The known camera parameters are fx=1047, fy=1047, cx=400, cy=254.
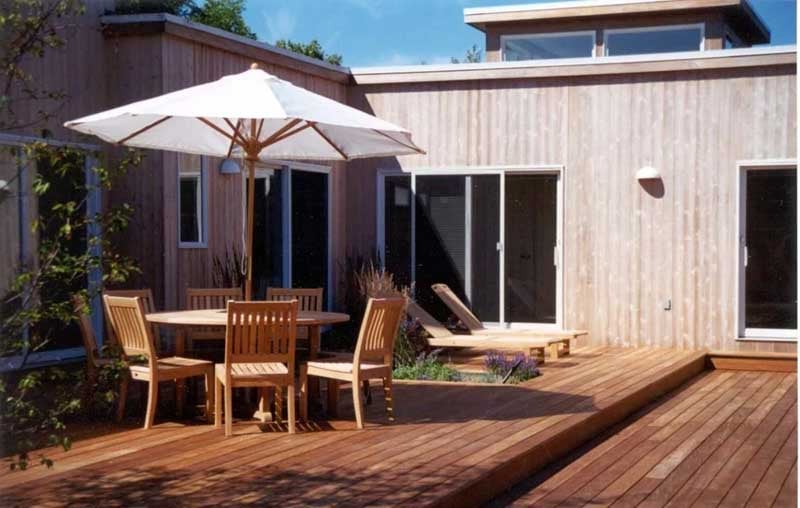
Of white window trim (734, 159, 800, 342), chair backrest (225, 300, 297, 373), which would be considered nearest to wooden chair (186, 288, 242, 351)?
chair backrest (225, 300, 297, 373)

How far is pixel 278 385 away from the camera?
6082 mm

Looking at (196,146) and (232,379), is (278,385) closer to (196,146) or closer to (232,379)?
(232,379)

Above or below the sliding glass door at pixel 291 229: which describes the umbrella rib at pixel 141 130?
above

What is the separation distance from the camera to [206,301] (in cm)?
810

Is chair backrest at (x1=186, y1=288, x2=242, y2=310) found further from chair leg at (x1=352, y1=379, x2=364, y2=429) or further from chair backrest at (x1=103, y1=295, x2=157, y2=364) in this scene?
chair leg at (x1=352, y1=379, x2=364, y2=429)

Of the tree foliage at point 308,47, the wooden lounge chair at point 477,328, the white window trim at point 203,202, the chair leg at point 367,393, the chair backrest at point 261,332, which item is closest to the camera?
the chair backrest at point 261,332

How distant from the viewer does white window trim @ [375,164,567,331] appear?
11398 mm

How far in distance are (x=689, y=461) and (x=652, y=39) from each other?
1190 centimetres

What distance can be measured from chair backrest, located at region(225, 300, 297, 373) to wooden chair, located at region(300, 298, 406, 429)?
1.17 ft

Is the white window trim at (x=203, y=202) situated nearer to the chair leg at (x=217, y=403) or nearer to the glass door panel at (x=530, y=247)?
the chair leg at (x=217, y=403)

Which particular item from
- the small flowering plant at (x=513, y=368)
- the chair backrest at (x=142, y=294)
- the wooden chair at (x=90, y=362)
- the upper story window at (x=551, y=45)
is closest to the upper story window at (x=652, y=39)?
the upper story window at (x=551, y=45)

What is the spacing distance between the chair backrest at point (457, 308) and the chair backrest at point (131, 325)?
5045 mm

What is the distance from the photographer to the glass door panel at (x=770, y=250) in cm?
1071

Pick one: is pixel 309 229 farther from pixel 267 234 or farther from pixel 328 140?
pixel 328 140
